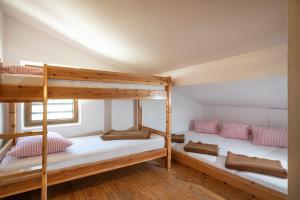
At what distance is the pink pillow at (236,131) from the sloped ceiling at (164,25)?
1802mm

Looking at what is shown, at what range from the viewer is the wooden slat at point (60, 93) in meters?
1.53

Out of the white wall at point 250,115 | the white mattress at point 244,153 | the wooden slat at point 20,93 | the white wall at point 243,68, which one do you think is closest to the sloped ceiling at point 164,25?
the white wall at point 243,68

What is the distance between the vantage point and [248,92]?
269cm

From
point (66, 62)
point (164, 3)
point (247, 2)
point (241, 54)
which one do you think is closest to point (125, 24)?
point (164, 3)

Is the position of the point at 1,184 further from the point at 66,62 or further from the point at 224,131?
the point at 224,131

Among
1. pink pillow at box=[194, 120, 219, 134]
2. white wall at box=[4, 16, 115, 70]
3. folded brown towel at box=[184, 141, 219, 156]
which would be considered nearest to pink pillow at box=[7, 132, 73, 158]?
white wall at box=[4, 16, 115, 70]

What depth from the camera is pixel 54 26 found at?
7.77 ft

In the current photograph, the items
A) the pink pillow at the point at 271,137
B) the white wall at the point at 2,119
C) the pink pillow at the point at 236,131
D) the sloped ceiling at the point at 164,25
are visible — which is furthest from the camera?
the pink pillow at the point at 236,131

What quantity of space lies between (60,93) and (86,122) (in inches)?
56.3

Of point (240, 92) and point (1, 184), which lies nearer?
point (1, 184)

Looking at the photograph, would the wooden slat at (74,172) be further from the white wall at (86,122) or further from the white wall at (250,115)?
the white wall at (250,115)

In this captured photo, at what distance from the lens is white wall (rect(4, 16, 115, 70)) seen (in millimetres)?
2402

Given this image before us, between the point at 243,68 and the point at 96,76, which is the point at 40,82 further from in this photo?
the point at 243,68

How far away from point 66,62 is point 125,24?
163 centimetres
